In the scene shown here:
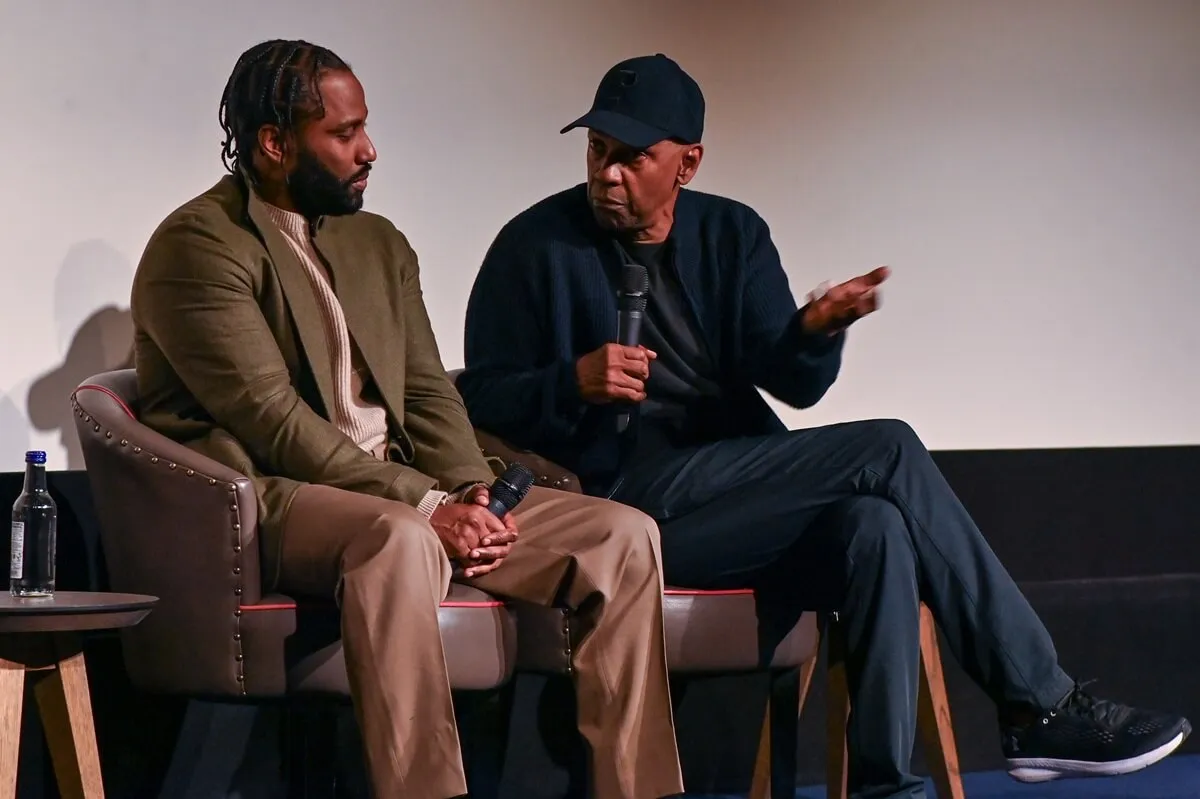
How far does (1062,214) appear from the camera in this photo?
3.79 metres

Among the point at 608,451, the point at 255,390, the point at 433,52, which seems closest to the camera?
the point at 255,390

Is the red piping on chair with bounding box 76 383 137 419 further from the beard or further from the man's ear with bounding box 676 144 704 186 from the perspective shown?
the man's ear with bounding box 676 144 704 186

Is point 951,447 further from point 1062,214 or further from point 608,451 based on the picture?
point 608,451

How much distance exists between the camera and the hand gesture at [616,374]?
2.68 m

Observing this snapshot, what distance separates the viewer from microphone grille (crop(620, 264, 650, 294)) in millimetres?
2688

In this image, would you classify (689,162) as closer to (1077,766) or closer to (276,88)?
(276,88)

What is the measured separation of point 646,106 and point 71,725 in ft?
4.94

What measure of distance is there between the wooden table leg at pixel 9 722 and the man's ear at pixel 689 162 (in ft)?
4.95

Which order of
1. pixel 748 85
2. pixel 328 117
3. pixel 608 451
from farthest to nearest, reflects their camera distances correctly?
1. pixel 748 85
2. pixel 608 451
3. pixel 328 117

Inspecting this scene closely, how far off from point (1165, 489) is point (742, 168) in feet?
4.35

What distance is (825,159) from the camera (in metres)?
3.64

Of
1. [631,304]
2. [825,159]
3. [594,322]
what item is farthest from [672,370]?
[825,159]

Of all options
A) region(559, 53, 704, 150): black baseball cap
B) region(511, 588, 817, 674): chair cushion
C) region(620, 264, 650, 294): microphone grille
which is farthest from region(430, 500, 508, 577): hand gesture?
region(559, 53, 704, 150): black baseball cap

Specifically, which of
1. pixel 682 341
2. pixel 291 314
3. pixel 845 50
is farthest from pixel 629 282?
pixel 845 50
